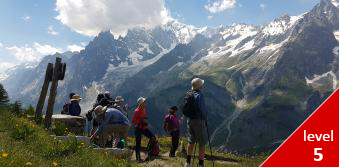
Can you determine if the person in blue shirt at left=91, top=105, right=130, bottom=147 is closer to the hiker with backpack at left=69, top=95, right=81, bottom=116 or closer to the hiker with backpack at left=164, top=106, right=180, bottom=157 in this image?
the hiker with backpack at left=164, top=106, right=180, bottom=157

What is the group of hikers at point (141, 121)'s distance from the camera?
42.5ft

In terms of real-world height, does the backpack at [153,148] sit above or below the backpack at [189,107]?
below

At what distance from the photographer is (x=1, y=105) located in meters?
19.8

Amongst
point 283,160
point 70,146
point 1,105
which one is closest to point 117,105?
point 1,105

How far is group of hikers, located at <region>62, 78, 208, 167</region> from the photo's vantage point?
12945 mm

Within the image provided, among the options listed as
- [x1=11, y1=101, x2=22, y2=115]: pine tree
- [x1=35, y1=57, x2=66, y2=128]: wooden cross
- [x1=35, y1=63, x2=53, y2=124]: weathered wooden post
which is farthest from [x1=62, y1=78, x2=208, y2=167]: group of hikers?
[x1=11, y1=101, x2=22, y2=115]: pine tree

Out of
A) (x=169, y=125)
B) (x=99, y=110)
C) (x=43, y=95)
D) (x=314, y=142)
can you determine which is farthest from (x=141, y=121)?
(x=314, y=142)

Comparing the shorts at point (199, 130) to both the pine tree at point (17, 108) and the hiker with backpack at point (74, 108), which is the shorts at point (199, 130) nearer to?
the pine tree at point (17, 108)

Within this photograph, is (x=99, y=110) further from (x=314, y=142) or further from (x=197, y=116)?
(x=314, y=142)

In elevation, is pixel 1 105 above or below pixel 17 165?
above

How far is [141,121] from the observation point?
17922 mm

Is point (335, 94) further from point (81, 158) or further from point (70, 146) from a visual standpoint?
point (70, 146)

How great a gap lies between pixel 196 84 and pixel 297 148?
7353 millimetres

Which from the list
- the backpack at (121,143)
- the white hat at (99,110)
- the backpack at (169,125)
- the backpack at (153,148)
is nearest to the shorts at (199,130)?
the backpack at (121,143)
